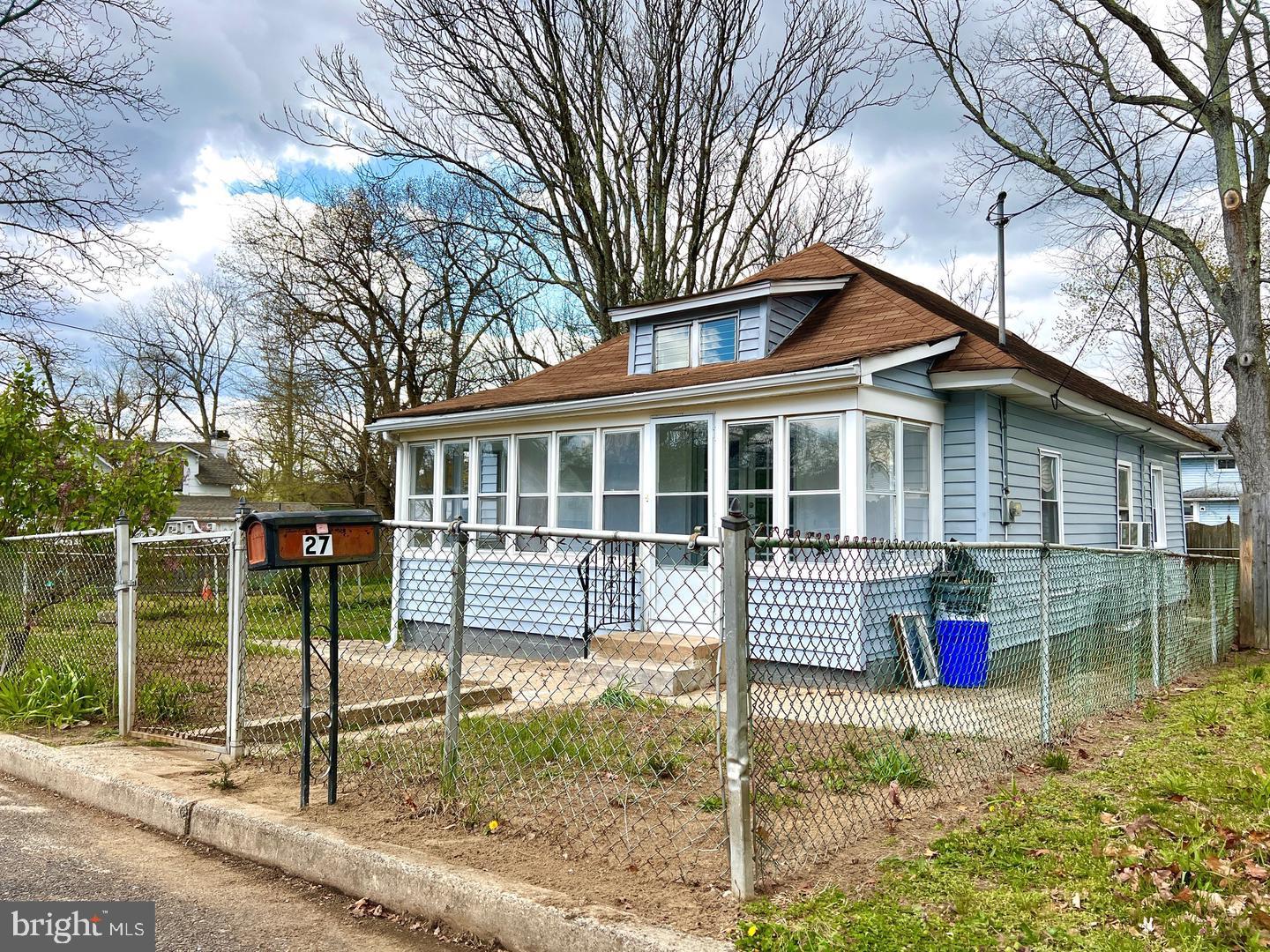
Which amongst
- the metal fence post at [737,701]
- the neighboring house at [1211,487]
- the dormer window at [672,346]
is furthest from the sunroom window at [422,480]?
the neighboring house at [1211,487]

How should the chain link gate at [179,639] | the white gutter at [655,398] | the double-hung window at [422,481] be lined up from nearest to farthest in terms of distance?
the chain link gate at [179,639] < the white gutter at [655,398] < the double-hung window at [422,481]

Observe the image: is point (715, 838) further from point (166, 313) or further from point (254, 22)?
point (166, 313)

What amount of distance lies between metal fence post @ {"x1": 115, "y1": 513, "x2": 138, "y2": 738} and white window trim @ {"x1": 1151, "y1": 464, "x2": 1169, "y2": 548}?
1602 centimetres

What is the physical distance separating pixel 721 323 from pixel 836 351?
7.19 ft

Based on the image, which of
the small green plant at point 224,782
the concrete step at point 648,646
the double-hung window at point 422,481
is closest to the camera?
the small green plant at point 224,782

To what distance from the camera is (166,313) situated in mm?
38125

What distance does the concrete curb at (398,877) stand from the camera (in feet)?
9.01

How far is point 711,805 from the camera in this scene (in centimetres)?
416

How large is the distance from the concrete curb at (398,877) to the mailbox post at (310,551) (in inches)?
12.1

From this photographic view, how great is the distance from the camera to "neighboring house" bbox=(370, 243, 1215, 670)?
907 centimetres

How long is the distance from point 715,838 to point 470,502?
363 inches

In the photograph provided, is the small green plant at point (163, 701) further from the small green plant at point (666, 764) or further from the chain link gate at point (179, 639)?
the small green plant at point (666, 764)

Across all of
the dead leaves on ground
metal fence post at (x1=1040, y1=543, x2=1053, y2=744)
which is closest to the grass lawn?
the dead leaves on ground

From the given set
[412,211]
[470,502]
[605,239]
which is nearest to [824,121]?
[605,239]
